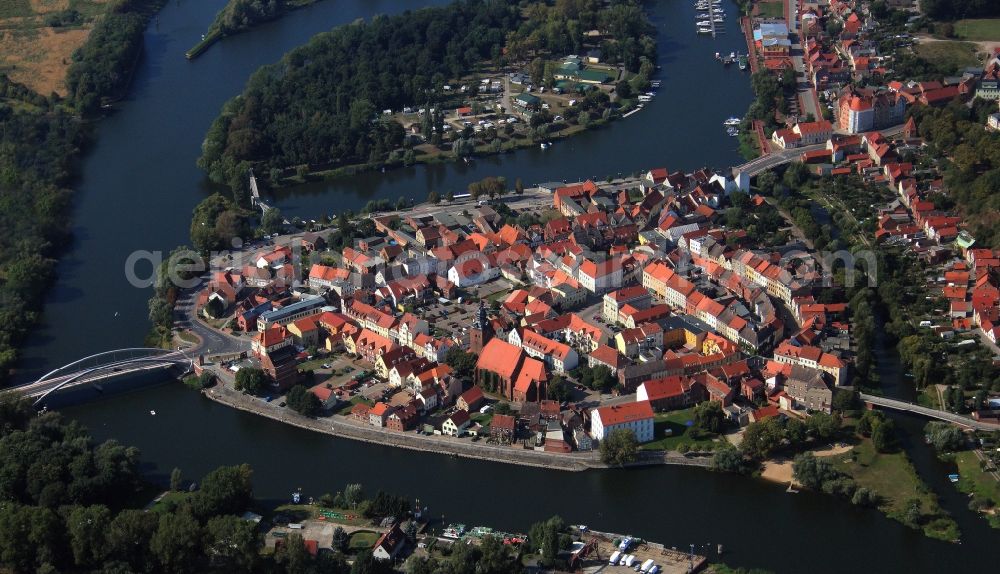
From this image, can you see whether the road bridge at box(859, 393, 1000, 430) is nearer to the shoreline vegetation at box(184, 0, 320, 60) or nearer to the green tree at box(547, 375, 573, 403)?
the green tree at box(547, 375, 573, 403)

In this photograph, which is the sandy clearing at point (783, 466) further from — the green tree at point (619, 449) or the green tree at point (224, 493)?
the green tree at point (224, 493)

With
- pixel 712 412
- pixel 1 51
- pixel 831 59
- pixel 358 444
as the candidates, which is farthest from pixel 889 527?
pixel 1 51

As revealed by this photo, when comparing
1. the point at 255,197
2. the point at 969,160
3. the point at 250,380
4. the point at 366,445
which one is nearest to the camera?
the point at 366,445

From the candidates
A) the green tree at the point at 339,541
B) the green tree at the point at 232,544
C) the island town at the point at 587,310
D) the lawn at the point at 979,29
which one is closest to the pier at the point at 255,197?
the island town at the point at 587,310

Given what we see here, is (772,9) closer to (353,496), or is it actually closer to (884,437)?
(884,437)

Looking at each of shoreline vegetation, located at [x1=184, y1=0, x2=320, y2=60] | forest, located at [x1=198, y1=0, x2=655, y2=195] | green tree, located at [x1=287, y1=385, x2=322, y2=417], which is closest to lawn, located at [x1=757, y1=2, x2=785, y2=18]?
forest, located at [x1=198, y1=0, x2=655, y2=195]

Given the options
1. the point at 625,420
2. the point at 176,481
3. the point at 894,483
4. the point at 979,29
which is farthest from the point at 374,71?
the point at 894,483
